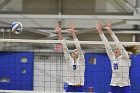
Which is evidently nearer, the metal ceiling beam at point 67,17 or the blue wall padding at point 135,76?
the blue wall padding at point 135,76

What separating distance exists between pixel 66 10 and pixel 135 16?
2320mm

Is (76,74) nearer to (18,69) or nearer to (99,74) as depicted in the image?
(99,74)

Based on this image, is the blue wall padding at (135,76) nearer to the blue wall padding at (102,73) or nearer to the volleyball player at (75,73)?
the blue wall padding at (102,73)

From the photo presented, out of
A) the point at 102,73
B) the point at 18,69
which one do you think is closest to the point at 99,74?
the point at 102,73

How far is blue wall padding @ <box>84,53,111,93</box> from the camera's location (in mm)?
11680

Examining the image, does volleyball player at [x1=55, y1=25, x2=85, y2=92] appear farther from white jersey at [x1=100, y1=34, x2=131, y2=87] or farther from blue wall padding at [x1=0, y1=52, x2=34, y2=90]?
blue wall padding at [x1=0, y1=52, x2=34, y2=90]

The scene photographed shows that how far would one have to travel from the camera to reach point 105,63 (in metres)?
11.8

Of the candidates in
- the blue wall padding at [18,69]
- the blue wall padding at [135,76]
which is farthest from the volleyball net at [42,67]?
the blue wall padding at [135,76]

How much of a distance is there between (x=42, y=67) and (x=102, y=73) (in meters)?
1.96

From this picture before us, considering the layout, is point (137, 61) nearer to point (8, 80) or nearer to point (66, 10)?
point (66, 10)

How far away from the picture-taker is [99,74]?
1178cm

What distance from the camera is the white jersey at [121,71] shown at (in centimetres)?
820

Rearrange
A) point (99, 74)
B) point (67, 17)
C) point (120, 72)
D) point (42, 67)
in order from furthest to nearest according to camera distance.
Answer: point (42, 67) → point (67, 17) → point (99, 74) → point (120, 72)

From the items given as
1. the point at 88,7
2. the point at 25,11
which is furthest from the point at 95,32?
the point at 25,11
